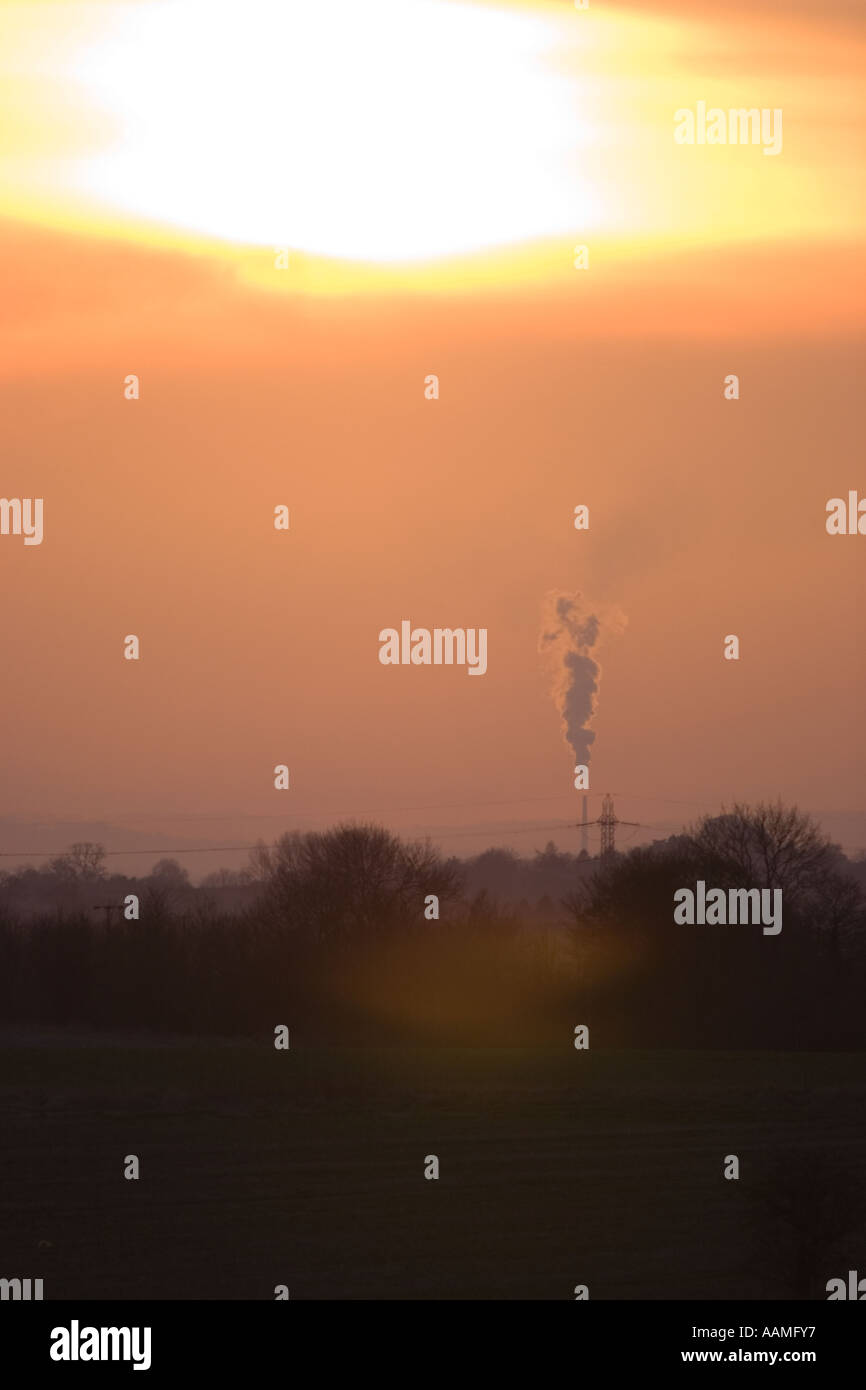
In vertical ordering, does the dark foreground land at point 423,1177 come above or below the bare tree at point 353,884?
below

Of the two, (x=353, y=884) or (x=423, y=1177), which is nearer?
(x=423, y=1177)

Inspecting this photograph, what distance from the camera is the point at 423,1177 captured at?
32.2m

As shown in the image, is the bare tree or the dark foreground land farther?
the bare tree

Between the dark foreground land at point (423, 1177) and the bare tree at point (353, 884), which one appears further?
the bare tree at point (353, 884)

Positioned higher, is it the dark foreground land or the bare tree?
the bare tree

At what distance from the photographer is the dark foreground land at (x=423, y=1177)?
2397cm

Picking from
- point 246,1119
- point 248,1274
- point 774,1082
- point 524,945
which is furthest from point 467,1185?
point 524,945

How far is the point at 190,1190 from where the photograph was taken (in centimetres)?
3030

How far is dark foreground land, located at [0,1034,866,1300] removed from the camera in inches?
944

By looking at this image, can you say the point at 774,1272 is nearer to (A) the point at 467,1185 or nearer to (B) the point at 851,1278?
(B) the point at 851,1278

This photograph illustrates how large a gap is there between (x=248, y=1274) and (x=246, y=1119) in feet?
54.7
